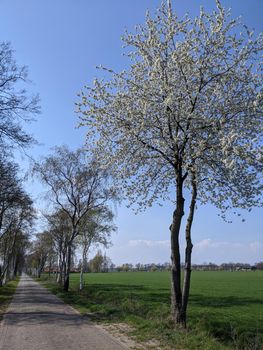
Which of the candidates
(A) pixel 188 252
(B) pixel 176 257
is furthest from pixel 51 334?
(A) pixel 188 252

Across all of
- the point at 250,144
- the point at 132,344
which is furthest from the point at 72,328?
the point at 250,144

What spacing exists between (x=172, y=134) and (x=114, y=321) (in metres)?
7.80

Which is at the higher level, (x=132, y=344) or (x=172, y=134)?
(x=172, y=134)

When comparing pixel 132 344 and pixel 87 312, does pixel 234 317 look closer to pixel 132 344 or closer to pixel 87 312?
pixel 87 312

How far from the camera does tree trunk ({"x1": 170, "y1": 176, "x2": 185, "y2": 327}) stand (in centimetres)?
1569

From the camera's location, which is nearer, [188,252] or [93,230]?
[188,252]

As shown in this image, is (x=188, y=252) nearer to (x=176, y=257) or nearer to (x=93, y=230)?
(x=176, y=257)

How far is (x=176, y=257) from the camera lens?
16.2 meters

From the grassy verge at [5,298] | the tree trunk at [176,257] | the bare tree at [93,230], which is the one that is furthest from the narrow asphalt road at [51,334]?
the bare tree at [93,230]

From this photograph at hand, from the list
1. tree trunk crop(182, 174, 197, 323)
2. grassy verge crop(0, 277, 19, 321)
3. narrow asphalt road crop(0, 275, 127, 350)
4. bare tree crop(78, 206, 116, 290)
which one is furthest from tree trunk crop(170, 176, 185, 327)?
bare tree crop(78, 206, 116, 290)

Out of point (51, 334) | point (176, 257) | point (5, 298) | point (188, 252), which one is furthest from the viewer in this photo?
point (5, 298)

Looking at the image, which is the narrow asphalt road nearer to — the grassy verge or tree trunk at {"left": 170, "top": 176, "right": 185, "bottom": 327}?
the grassy verge

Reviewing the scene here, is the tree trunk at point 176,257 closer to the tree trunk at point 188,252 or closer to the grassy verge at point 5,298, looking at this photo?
the tree trunk at point 188,252

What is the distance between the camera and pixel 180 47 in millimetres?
15641
